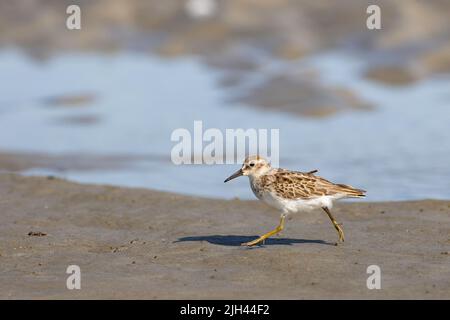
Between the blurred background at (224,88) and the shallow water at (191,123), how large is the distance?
0.13 ft

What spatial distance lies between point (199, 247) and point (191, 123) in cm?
876

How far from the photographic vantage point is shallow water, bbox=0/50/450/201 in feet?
50.3

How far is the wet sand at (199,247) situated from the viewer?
906 centimetres

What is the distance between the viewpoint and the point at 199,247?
10.7m

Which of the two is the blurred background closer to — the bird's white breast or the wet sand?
the wet sand

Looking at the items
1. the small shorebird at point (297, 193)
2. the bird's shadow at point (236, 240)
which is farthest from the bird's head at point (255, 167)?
the bird's shadow at point (236, 240)

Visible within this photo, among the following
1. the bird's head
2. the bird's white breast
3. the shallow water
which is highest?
the shallow water

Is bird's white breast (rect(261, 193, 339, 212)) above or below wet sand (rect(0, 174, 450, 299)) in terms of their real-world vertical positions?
above

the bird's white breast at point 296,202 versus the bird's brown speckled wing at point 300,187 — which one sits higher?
the bird's brown speckled wing at point 300,187

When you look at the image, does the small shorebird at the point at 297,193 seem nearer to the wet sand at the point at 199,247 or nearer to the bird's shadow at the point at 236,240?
the bird's shadow at the point at 236,240

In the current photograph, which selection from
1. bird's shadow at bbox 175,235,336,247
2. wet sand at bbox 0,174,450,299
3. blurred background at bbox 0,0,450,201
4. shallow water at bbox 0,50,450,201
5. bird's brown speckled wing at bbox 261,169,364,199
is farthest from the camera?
blurred background at bbox 0,0,450,201

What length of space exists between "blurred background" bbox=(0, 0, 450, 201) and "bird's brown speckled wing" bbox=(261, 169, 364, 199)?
3011 mm

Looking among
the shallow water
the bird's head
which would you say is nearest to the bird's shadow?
the bird's head
